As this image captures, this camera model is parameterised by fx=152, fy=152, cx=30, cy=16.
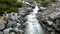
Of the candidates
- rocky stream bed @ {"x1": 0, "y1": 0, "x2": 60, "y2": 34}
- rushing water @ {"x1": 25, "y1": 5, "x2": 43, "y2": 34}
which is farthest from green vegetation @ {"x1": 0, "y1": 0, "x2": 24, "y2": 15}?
rushing water @ {"x1": 25, "y1": 5, "x2": 43, "y2": 34}

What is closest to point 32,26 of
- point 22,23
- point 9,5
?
point 22,23

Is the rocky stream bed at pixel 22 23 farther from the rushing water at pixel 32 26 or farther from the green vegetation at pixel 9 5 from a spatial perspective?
the green vegetation at pixel 9 5

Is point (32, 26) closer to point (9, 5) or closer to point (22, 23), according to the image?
point (22, 23)

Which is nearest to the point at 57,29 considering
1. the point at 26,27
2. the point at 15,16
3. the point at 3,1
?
the point at 26,27

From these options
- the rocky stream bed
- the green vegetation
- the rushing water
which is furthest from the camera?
the green vegetation

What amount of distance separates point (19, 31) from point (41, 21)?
197 centimetres

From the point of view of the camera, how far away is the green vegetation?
12344mm

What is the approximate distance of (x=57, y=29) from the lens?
32.4 feet

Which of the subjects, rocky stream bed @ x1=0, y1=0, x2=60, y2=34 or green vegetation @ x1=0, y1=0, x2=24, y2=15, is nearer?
rocky stream bed @ x1=0, y1=0, x2=60, y2=34

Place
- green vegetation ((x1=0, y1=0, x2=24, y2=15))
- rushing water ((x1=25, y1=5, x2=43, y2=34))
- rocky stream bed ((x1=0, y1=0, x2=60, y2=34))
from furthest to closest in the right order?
1. green vegetation ((x1=0, y1=0, x2=24, y2=15))
2. rushing water ((x1=25, y1=5, x2=43, y2=34))
3. rocky stream bed ((x1=0, y1=0, x2=60, y2=34))

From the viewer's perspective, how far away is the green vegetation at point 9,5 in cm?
1234

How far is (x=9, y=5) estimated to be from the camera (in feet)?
43.8

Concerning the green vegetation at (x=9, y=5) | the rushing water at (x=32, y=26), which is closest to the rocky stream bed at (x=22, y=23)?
the rushing water at (x=32, y=26)

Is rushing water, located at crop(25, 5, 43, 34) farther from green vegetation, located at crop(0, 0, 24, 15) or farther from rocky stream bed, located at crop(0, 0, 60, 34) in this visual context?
green vegetation, located at crop(0, 0, 24, 15)
